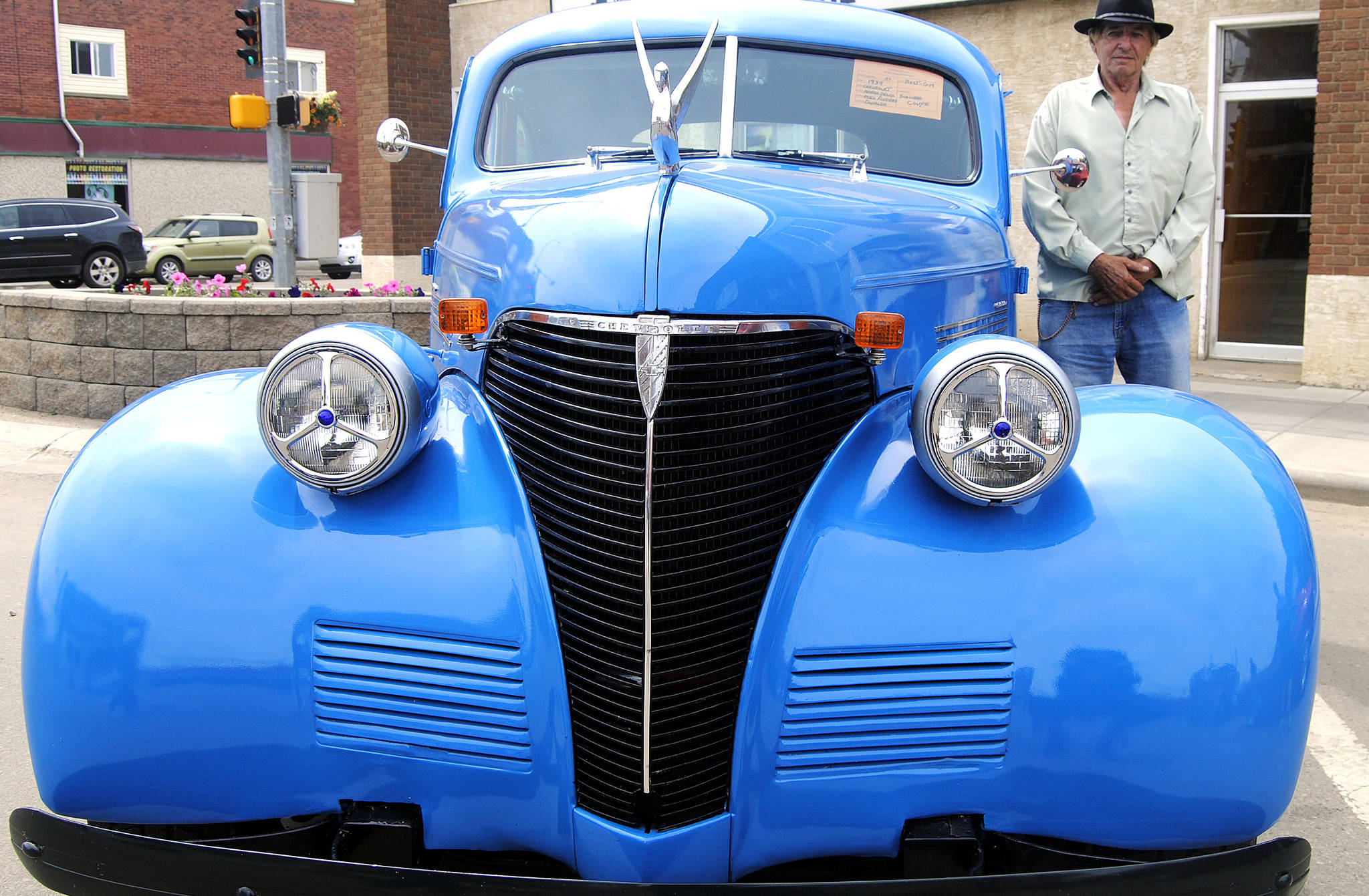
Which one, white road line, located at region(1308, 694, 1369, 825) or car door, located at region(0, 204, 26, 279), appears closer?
white road line, located at region(1308, 694, 1369, 825)

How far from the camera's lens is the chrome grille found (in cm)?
211

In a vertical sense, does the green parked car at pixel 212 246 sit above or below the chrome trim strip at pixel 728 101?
above

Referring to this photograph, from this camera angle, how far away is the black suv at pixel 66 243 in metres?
23.2

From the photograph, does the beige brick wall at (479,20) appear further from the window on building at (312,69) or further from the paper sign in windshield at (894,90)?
the window on building at (312,69)

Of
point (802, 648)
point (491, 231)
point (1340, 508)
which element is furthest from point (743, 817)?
point (1340, 508)

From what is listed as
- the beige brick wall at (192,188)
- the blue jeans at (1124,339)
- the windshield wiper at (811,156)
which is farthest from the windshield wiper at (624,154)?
the beige brick wall at (192,188)

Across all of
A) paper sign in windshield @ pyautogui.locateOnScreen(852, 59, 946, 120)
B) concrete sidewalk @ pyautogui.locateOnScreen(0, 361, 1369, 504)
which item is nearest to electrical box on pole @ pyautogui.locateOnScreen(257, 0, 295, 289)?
concrete sidewalk @ pyautogui.locateOnScreen(0, 361, 1369, 504)

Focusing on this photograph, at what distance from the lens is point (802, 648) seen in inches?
82.2

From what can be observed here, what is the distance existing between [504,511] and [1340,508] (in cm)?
610

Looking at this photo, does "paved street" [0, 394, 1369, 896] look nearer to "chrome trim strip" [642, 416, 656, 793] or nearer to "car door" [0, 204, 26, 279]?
"chrome trim strip" [642, 416, 656, 793]

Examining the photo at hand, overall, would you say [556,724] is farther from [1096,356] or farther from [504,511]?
[1096,356]

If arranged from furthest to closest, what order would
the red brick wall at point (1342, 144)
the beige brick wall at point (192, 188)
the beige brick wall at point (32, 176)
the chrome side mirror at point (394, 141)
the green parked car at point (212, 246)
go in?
the beige brick wall at point (192, 188), the beige brick wall at point (32, 176), the green parked car at point (212, 246), the red brick wall at point (1342, 144), the chrome side mirror at point (394, 141)

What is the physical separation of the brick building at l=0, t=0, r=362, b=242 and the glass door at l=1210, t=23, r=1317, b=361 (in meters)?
27.2

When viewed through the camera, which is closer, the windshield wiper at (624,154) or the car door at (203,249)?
the windshield wiper at (624,154)
